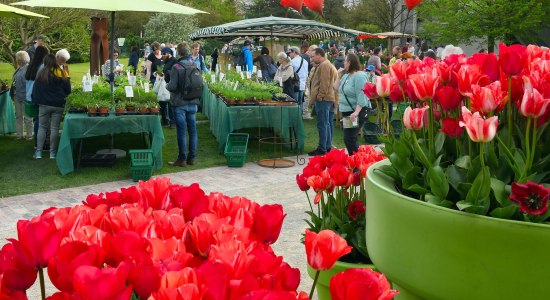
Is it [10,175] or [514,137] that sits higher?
[514,137]

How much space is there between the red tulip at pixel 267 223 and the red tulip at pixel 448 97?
1.53ft

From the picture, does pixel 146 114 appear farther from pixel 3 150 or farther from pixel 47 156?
pixel 3 150

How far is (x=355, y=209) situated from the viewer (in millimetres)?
2623

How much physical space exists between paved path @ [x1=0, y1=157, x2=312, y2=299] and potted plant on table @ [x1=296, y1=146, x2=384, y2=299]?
1482mm

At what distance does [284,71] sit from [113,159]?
4.43 metres

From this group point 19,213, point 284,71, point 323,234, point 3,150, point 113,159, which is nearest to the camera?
point 323,234

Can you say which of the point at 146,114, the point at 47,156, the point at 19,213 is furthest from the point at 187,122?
the point at 19,213

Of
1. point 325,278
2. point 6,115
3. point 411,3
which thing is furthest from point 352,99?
point 6,115

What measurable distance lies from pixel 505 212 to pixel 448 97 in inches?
12.3

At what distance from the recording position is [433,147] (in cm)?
131

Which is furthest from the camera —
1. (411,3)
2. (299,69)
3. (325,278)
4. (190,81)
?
(299,69)

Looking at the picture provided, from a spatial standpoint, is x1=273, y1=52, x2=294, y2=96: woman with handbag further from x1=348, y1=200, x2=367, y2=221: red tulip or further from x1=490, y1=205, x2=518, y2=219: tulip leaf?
x1=490, y1=205, x2=518, y2=219: tulip leaf

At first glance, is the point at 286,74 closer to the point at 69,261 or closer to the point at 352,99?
the point at 352,99

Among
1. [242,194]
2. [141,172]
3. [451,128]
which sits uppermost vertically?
[451,128]
